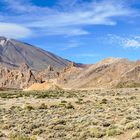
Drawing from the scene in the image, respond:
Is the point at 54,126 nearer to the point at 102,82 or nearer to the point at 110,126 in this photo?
the point at 110,126

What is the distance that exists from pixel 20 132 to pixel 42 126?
105 inches

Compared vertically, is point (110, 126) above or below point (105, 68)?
below

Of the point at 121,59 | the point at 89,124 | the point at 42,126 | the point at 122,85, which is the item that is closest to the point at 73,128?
the point at 89,124

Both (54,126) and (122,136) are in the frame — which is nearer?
(122,136)

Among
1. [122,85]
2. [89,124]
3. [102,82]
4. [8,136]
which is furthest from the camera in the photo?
[102,82]

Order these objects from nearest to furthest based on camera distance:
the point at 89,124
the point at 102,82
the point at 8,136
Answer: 1. the point at 8,136
2. the point at 89,124
3. the point at 102,82

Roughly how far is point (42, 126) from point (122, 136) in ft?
24.8

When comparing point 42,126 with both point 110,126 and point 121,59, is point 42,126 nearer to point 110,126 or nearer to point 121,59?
point 110,126

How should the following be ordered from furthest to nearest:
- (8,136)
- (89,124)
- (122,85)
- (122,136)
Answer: (122,85) → (89,124) → (8,136) → (122,136)

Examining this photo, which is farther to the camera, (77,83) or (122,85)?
(77,83)

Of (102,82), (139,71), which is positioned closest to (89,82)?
(102,82)

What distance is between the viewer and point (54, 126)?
27516 millimetres

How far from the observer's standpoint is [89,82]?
554ft

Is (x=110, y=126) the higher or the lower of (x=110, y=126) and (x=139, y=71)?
the lower
